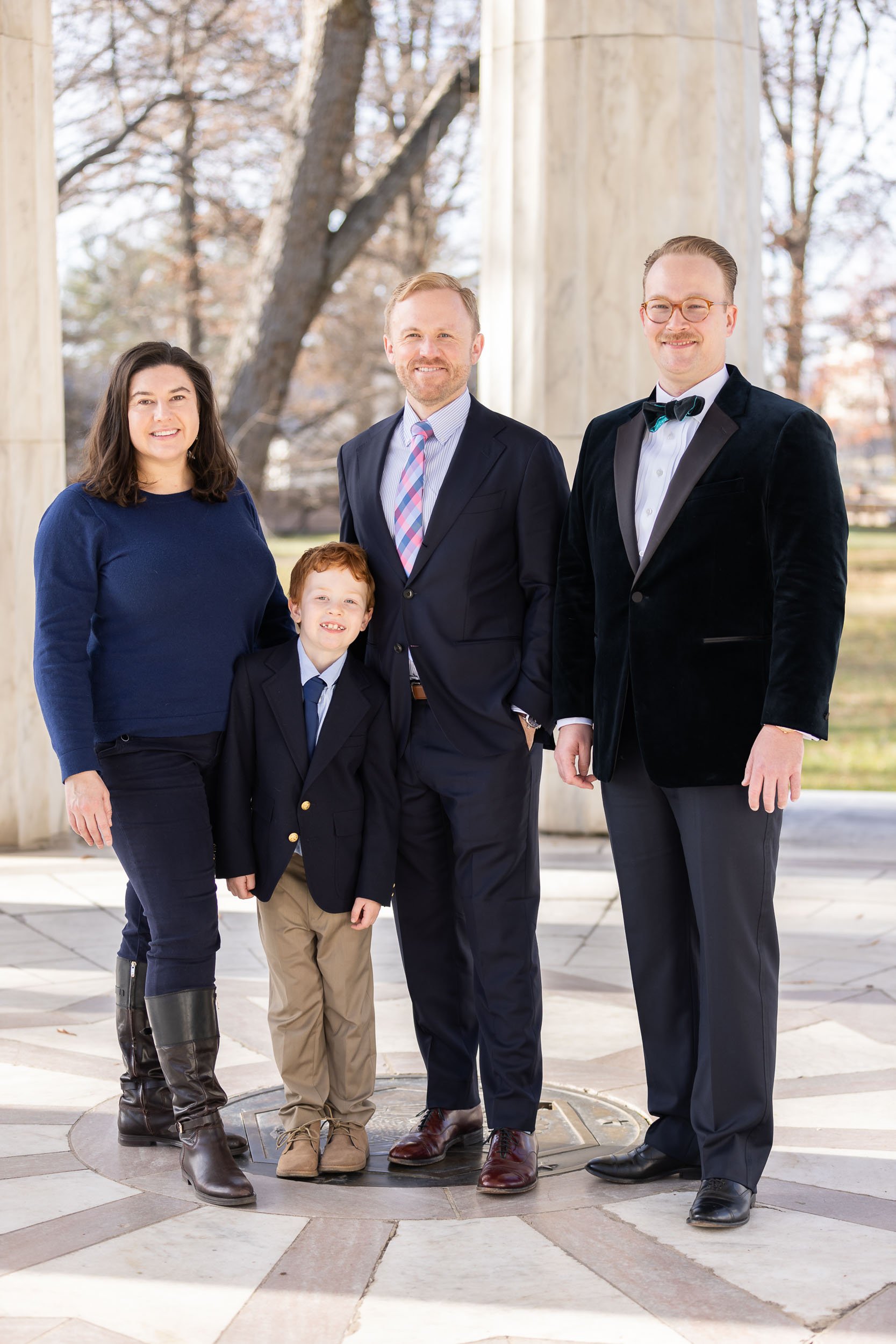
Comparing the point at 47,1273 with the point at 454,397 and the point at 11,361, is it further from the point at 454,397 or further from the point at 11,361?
the point at 11,361

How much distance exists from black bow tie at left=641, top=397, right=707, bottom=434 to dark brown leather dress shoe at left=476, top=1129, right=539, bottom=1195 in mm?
1557

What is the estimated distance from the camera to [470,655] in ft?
11.1

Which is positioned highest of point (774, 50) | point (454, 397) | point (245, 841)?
point (774, 50)

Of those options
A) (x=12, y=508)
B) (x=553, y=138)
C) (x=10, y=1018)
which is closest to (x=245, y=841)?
(x=10, y=1018)

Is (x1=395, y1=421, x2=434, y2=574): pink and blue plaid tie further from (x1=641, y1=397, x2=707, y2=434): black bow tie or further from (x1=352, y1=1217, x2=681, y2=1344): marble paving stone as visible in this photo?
(x1=352, y1=1217, x2=681, y2=1344): marble paving stone

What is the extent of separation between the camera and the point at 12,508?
273 inches

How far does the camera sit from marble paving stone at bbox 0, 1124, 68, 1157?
11.3 feet

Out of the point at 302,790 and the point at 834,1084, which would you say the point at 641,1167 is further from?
the point at 302,790

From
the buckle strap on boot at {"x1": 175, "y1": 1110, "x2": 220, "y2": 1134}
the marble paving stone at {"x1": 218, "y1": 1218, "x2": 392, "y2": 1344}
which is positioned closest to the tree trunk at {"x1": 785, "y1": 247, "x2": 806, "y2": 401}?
the buckle strap on boot at {"x1": 175, "y1": 1110, "x2": 220, "y2": 1134}

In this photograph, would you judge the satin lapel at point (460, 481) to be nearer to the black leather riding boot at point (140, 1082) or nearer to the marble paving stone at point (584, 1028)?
the black leather riding boot at point (140, 1082)

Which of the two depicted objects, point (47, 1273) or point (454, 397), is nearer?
point (47, 1273)

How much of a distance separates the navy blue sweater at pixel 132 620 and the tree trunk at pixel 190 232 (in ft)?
32.3

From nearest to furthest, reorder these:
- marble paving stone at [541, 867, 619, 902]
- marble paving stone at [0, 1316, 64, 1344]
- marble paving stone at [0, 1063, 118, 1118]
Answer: marble paving stone at [0, 1316, 64, 1344] → marble paving stone at [0, 1063, 118, 1118] → marble paving stone at [541, 867, 619, 902]

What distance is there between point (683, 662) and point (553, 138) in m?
4.56
